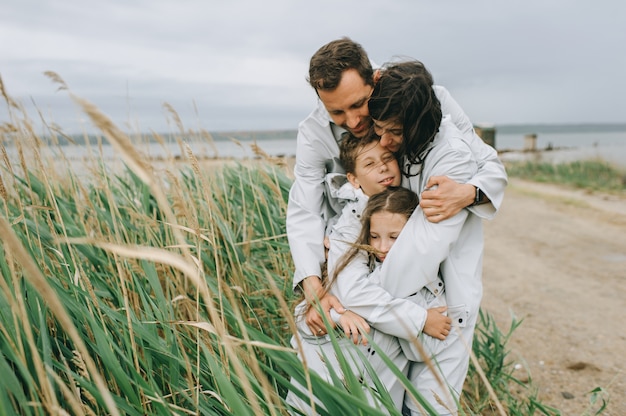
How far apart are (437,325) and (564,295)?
261cm

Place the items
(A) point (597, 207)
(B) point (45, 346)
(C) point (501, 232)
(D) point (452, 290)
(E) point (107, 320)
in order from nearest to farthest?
(B) point (45, 346), (E) point (107, 320), (D) point (452, 290), (C) point (501, 232), (A) point (597, 207)

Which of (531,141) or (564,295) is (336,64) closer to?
(564,295)

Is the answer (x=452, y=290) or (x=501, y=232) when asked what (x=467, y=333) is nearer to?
(x=452, y=290)

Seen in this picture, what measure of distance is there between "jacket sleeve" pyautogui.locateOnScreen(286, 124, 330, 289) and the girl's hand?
0.30 m

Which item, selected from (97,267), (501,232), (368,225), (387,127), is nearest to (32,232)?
(97,267)

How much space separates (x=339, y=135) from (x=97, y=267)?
1.21 meters

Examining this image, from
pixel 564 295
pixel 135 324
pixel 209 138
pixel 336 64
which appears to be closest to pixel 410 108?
pixel 336 64

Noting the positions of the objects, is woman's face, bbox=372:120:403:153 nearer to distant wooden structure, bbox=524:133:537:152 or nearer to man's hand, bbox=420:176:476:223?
man's hand, bbox=420:176:476:223

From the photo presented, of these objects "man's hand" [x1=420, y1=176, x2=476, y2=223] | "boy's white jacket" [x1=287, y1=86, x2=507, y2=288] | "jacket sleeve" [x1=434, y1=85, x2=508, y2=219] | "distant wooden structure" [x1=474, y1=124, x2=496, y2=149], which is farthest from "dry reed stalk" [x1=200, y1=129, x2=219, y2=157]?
"distant wooden structure" [x1=474, y1=124, x2=496, y2=149]

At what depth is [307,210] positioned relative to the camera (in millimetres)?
2127

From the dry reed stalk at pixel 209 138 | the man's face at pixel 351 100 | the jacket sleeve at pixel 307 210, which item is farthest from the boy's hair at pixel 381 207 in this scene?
the dry reed stalk at pixel 209 138

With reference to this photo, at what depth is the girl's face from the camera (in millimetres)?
A: 1792

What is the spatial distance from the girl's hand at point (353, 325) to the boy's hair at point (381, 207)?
16cm

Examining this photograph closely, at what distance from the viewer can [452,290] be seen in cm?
174
